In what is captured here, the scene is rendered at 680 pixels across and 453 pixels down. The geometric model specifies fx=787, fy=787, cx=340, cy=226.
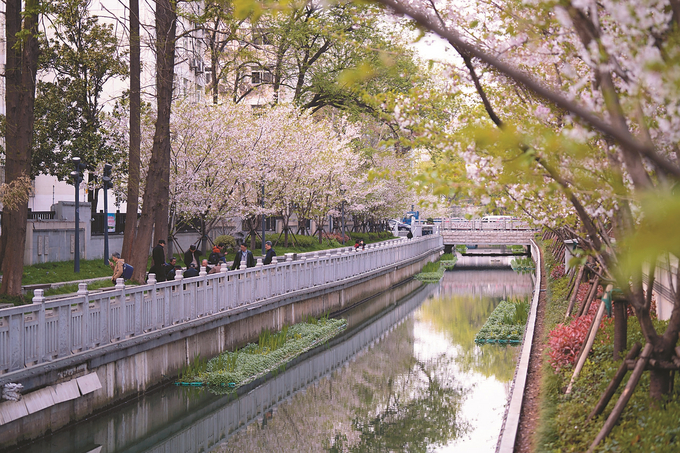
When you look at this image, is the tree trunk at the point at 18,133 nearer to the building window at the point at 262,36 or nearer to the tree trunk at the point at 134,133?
the tree trunk at the point at 134,133

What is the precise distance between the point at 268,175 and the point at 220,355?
63.9 feet

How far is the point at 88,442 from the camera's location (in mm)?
13430

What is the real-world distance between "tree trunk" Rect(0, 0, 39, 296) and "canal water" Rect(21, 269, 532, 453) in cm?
541

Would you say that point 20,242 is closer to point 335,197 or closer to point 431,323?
point 431,323

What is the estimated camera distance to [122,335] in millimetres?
14844

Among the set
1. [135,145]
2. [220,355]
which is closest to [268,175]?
[135,145]

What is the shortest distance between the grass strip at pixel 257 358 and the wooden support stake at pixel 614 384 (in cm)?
1000

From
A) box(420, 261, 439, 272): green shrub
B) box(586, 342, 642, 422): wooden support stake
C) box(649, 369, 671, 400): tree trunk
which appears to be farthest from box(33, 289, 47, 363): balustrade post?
box(420, 261, 439, 272): green shrub

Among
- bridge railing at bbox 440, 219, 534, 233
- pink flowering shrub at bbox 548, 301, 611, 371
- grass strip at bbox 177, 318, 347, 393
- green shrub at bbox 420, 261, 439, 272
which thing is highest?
bridge railing at bbox 440, 219, 534, 233

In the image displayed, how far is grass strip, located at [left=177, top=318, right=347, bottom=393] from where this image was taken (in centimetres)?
1777

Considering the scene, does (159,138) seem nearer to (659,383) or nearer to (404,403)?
(404,403)

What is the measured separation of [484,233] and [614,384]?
58.0 meters

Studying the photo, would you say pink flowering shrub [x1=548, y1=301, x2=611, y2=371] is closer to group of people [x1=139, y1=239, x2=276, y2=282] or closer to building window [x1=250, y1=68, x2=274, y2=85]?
group of people [x1=139, y1=239, x2=276, y2=282]

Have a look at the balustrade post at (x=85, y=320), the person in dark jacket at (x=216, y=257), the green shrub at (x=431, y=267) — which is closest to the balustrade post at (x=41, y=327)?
the balustrade post at (x=85, y=320)
